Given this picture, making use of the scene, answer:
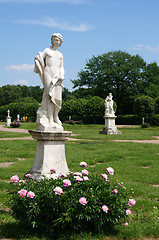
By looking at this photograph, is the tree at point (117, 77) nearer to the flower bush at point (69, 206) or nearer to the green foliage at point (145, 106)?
the green foliage at point (145, 106)

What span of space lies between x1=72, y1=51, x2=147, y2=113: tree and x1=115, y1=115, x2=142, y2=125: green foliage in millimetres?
4823

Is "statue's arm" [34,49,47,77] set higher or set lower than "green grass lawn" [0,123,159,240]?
higher

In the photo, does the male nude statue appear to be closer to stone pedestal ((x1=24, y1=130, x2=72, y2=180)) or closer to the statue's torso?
the statue's torso

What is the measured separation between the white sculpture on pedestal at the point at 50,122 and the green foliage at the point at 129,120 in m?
38.8

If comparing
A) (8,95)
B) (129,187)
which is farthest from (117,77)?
(129,187)

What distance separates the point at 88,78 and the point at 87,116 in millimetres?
10679

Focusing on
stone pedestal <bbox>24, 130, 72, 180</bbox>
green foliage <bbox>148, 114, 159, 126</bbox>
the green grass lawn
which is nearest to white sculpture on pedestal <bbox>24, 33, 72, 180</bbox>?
stone pedestal <bbox>24, 130, 72, 180</bbox>

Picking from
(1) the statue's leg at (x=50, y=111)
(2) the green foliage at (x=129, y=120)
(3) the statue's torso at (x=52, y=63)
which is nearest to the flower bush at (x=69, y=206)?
(1) the statue's leg at (x=50, y=111)

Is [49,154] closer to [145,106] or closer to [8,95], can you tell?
[145,106]

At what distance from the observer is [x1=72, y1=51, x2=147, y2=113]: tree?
49375 millimetres

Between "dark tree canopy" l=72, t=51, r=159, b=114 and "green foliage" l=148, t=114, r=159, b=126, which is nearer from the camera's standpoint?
"green foliage" l=148, t=114, r=159, b=126

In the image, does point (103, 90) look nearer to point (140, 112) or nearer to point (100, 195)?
point (140, 112)

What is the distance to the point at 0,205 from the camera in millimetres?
4578

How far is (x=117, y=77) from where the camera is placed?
5041cm
